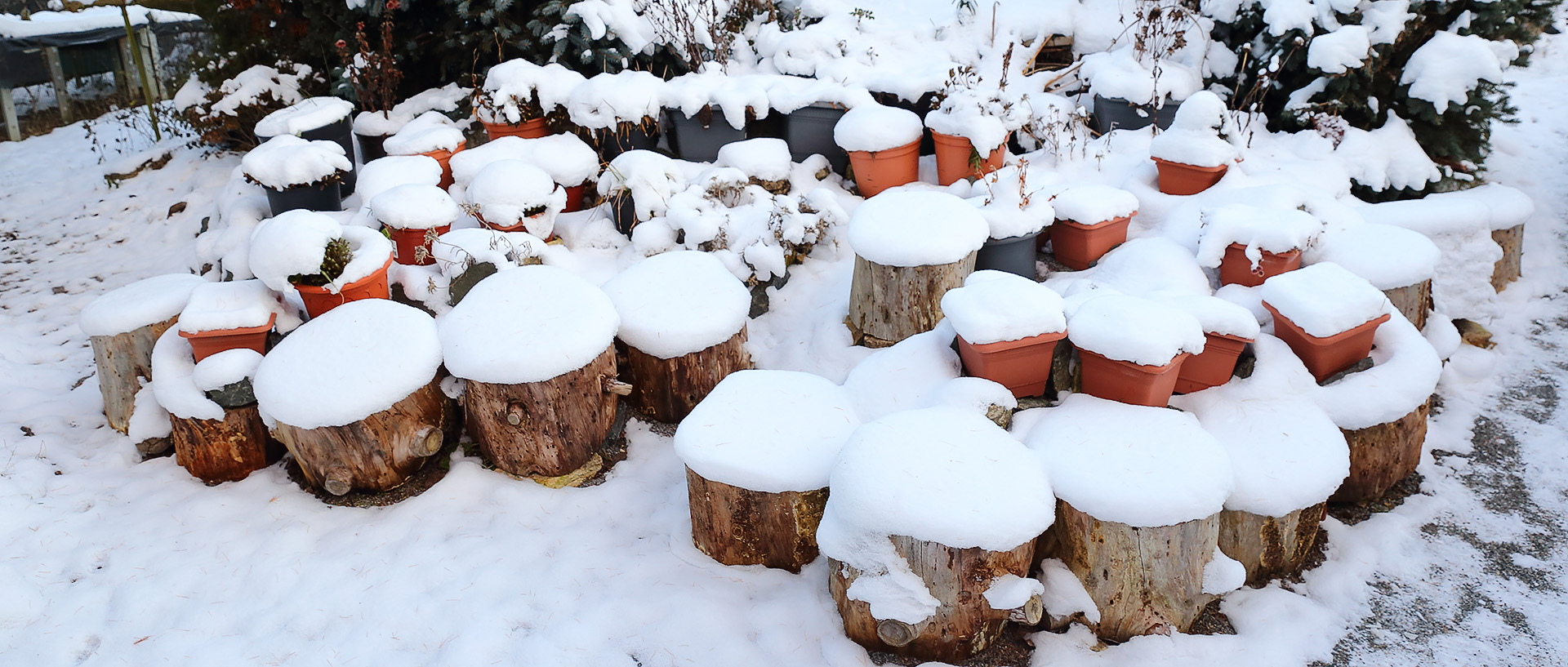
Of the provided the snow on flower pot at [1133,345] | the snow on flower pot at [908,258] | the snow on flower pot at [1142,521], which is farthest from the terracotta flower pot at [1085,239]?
the snow on flower pot at [1142,521]

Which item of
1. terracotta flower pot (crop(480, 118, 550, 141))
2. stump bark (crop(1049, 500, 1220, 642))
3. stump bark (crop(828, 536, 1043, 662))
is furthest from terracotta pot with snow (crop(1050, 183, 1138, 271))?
terracotta flower pot (crop(480, 118, 550, 141))

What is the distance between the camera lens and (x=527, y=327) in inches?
137

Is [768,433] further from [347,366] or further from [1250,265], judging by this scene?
[1250,265]

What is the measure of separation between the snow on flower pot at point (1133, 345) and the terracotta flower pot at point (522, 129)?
394 cm

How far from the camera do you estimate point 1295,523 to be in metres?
2.98

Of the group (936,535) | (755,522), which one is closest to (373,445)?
(755,522)

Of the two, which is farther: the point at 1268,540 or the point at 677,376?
the point at 677,376

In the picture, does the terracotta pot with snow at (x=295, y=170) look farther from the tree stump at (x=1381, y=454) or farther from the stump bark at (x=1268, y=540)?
the tree stump at (x=1381, y=454)

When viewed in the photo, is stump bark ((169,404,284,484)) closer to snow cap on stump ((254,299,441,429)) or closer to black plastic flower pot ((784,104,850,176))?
snow cap on stump ((254,299,441,429))

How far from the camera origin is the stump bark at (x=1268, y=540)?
2.95 metres

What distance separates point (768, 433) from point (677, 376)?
3.12 feet

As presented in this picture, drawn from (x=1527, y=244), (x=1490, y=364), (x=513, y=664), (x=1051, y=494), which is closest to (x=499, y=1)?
(x=513, y=664)

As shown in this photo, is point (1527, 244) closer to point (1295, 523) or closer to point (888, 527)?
point (1295, 523)

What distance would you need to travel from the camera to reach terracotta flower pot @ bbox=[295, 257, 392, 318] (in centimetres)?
376
